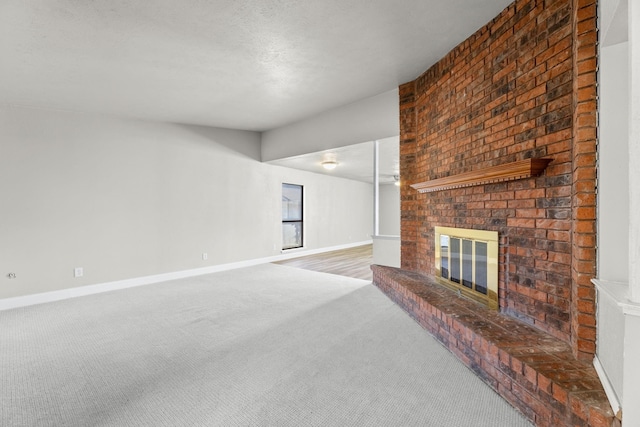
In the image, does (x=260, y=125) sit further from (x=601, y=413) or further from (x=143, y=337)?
(x=601, y=413)

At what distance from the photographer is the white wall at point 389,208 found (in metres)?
10.7

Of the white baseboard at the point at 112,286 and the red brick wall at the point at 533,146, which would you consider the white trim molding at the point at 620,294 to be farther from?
the white baseboard at the point at 112,286

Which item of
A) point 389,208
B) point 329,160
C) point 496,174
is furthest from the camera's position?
point 389,208

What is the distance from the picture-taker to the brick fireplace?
5.21 feet

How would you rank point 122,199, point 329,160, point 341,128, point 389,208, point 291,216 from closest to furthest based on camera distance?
point 122,199
point 341,128
point 329,160
point 291,216
point 389,208

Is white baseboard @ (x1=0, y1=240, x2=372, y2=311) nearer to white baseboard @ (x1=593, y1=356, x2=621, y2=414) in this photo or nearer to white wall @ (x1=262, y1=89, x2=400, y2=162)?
white wall @ (x1=262, y1=89, x2=400, y2=162)

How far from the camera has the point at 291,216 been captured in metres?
7.73

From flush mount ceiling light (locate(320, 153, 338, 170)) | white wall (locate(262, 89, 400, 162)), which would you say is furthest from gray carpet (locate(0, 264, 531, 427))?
flush mount ceiling light (locate(320, 153, 338, 170))

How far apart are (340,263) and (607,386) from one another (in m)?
5.23

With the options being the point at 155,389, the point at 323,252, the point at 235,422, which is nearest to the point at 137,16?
→ the point at 155,389

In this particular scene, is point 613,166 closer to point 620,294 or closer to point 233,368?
point 620,294

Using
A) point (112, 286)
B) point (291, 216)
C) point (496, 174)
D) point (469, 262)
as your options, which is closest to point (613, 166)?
point (496, 174)

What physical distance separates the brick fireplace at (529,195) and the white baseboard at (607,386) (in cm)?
3

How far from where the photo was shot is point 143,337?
2732mm
